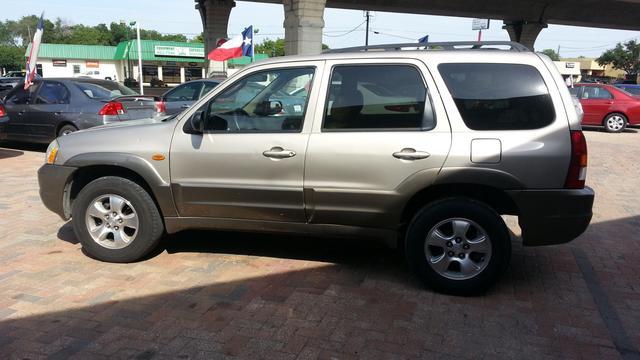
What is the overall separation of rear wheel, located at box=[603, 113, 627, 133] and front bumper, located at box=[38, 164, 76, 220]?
55.7 ft

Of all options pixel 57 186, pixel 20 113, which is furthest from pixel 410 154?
pixel 20 113

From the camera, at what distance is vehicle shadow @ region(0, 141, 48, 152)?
37.7 ft

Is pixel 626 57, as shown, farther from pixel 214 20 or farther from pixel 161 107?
pixel 161 107

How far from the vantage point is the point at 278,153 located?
4219mm

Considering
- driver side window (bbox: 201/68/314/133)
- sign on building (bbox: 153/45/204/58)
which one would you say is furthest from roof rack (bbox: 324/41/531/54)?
sign on building (bbox: 153/45/204/58)

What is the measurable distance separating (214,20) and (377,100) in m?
26.3

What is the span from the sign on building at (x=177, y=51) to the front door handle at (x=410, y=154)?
63.7m

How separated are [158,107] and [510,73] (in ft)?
25.3

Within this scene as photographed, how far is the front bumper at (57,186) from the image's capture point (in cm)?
472

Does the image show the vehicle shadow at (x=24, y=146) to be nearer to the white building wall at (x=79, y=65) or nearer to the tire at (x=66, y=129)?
the tire at (x=66, y=129)

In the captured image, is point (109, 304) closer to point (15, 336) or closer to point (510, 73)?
point (15, 336)

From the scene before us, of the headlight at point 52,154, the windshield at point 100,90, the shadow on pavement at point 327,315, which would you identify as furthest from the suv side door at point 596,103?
the headlight at point 52,154

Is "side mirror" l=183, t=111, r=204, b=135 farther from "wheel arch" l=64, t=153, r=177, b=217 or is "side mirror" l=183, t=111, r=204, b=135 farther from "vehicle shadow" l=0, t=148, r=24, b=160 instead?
"vehicle shadow" l=0, t=148, r=24, b=160

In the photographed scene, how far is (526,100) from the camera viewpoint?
3959mm
